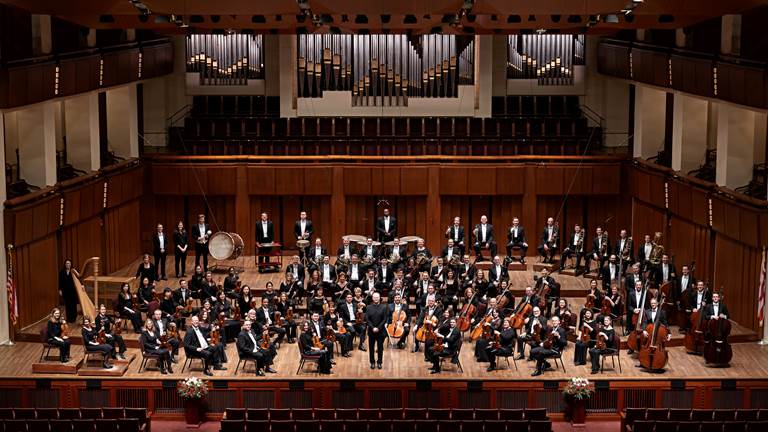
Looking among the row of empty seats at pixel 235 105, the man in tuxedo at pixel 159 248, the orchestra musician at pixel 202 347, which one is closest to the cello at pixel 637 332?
the orchestra musician at pixel 202 347

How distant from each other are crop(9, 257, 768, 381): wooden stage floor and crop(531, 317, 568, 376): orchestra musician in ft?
0.48

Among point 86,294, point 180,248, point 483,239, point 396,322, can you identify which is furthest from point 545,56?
point 86,294

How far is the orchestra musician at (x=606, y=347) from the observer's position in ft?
58.3

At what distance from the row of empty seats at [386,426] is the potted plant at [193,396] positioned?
201 cm

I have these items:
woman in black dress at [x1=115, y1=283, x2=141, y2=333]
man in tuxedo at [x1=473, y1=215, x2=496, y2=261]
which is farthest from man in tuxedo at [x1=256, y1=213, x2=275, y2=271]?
woman in black dress at [x1=115, y1=283, x2=141, y2=333]

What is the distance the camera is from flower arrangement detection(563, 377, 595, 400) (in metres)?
16.8

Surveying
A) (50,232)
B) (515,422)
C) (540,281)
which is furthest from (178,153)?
(515,422)

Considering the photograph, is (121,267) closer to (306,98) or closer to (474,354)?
(306,98)

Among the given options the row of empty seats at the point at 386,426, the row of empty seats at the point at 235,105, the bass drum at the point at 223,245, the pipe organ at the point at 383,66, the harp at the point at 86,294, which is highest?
the pipe organ at the point at 383,66

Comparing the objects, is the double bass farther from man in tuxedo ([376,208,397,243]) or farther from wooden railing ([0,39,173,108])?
wooden railing ([0,39,173,108])

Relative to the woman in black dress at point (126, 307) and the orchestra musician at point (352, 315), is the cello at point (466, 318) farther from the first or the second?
the woman in black dress at point (126, 307)

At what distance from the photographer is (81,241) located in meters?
22.0

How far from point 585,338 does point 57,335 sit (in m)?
7.79

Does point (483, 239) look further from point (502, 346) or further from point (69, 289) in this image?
point (69, 289)
